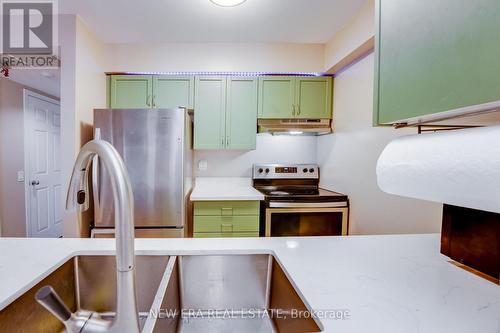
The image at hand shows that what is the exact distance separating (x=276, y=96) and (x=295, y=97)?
20 centimetres

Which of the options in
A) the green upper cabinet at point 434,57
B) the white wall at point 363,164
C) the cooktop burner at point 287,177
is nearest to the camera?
the green upper cabinet at point 434,57

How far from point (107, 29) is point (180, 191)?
5.25ft

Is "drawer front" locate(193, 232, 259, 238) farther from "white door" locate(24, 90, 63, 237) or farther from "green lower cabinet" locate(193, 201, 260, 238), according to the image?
"white door" locate(24, 90, 63, 237)

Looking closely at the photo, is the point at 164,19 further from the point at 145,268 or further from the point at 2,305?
the point at 2,305

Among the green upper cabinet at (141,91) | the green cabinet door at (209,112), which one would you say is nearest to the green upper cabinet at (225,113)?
the green cabinet door at (209,112)

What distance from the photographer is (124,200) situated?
47 centimetres

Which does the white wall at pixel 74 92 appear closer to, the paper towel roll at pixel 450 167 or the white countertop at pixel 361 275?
the white countertop at pixel 361 275

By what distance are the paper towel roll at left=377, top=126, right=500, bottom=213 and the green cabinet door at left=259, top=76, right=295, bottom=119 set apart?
1.86 metres

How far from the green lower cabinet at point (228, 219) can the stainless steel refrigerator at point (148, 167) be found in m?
0.21

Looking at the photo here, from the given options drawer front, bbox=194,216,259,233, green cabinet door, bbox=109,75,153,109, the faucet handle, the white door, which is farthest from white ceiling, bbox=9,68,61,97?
the faucet handle

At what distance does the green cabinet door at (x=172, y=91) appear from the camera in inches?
96.9

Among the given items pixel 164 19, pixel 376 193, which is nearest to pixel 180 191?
pixel 164 19

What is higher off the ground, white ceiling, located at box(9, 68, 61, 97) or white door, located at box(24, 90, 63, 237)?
white ceiling, located at box(9, 68, 61, 97)

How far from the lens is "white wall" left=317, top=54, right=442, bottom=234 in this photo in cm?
152
